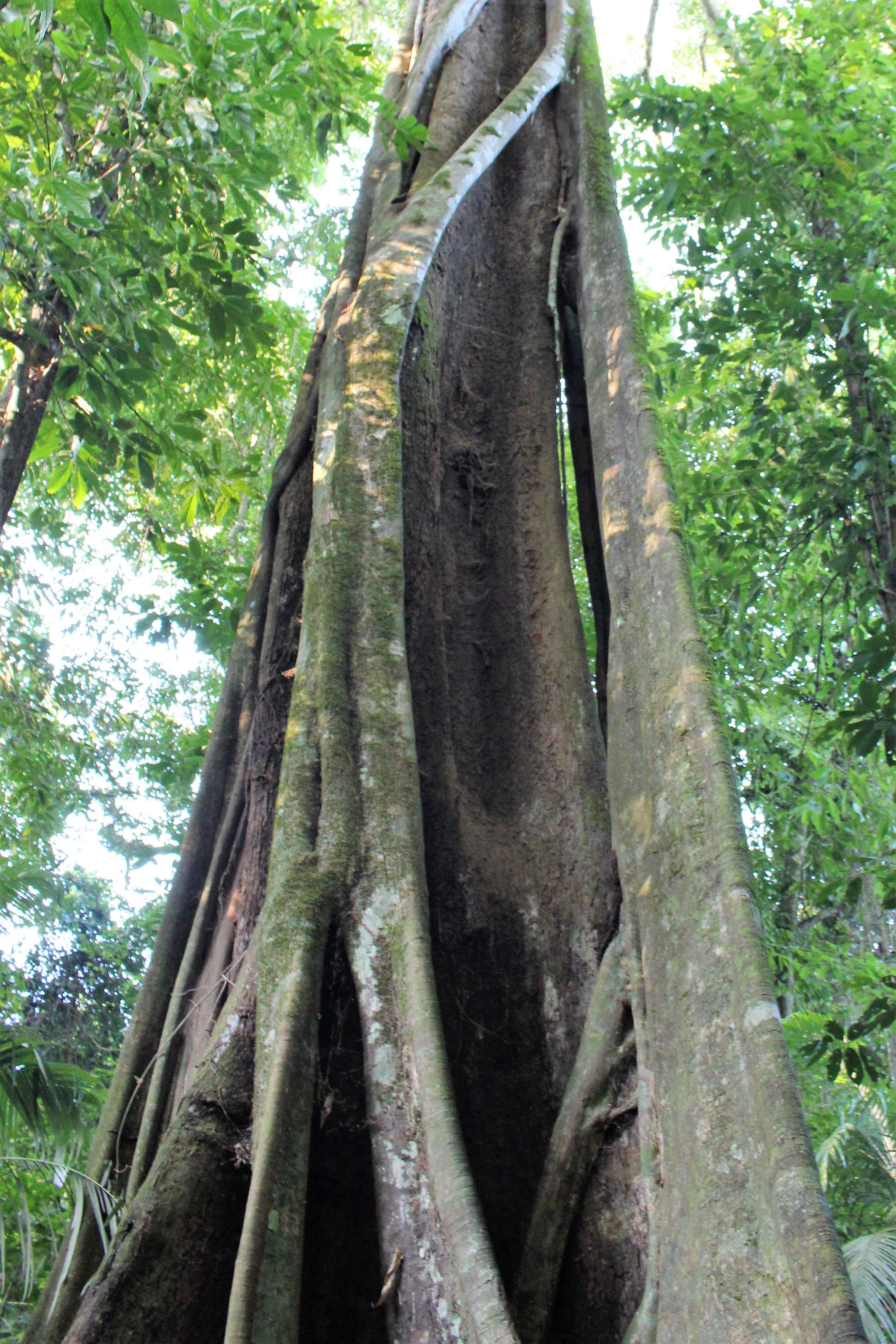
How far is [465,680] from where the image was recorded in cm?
322

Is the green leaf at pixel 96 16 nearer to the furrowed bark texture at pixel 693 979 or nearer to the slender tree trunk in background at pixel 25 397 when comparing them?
the furrowed bark texture at pixel 693 979

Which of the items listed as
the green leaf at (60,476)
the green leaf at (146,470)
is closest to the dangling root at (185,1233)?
the green leaf at (146,470)

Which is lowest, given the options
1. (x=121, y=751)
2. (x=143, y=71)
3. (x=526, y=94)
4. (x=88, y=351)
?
(x=143, y=71)

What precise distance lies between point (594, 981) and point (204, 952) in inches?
48.6

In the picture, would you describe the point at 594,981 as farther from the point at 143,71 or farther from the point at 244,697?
the point at 143,71

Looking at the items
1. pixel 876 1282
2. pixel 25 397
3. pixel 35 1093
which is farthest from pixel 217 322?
pixel 876 1282

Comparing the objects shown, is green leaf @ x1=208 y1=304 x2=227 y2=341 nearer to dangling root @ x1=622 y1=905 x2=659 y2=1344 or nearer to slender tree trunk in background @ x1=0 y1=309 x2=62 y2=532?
slender tree trunk in background @ x1=0 y1=309 x2=62 y2=532

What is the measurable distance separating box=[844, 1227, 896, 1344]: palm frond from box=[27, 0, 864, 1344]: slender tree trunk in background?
9.85ft

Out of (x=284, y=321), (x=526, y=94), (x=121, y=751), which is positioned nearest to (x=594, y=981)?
(x=526, y=94)

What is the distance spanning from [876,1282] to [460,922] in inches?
135

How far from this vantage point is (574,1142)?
227 centimetres

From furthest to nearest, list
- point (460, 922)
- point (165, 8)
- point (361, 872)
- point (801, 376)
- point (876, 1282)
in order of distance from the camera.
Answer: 1. point (801, 376)
2. point (876, 1282)
3. point (460, 922)
4. point (361, 872)
5. point (165, 8)

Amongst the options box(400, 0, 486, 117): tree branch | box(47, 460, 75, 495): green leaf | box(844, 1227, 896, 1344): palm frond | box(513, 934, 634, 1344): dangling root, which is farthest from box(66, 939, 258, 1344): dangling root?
box(400, 0, 486, 117): tree branch

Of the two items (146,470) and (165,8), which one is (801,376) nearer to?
(146,470)
